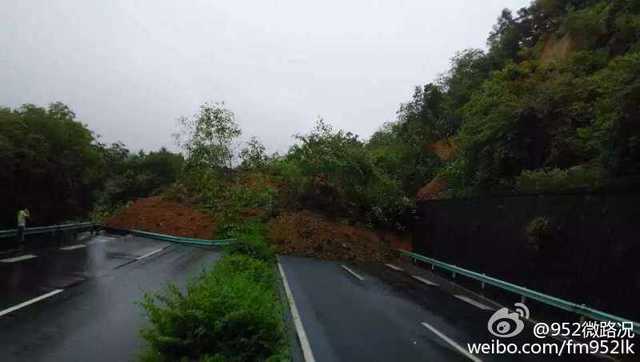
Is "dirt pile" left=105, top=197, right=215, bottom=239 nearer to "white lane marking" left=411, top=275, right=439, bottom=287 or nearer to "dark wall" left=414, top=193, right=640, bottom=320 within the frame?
"white lane marking" left=411, top=275, right=439, bottom=287

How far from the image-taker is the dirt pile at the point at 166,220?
31.0 meters

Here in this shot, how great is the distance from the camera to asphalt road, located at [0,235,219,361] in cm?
784

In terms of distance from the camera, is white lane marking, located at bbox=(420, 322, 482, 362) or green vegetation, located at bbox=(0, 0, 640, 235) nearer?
white lane marking, located at bbox=(420, 322, 482, 362)

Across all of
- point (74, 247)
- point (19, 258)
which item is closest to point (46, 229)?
point (74, 247)

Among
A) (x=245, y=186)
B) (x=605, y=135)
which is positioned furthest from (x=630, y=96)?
(x=245, y=186)

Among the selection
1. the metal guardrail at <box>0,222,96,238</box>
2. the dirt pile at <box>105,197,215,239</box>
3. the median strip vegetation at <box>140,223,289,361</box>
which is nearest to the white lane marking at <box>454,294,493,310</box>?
the median strip vegetation at <box>140,223,289,361</box>

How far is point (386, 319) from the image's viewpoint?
37.0 feet

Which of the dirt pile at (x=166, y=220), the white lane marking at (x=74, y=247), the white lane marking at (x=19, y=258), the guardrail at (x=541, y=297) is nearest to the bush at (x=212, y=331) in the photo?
the guardrail at (x=541, y=297)

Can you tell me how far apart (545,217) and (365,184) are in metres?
18.7

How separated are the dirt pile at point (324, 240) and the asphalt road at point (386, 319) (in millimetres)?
6605

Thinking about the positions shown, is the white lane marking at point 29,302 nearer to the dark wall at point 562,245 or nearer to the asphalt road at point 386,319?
the asphalt road at point 386,319

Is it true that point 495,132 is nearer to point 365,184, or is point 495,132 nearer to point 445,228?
point 445,228

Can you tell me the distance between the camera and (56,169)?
21656 millimetres

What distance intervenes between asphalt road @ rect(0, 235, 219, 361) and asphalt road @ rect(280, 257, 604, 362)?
11.4ft
